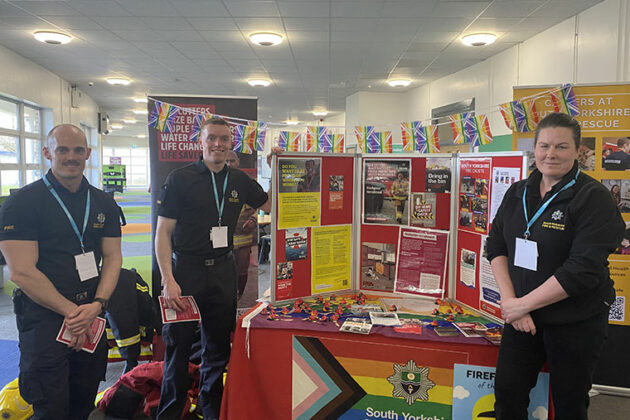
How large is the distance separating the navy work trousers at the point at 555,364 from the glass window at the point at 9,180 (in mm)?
8113

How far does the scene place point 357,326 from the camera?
2018mm

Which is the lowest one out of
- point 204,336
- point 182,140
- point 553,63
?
point 204,336

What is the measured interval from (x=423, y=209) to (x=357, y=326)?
778 millimetres

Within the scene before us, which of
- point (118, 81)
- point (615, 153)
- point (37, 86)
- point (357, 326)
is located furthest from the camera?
point (118, 81)

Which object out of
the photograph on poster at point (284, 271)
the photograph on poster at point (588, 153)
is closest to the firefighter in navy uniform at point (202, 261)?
the photograph on poster at point (284, 271)

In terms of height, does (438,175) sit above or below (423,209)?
above

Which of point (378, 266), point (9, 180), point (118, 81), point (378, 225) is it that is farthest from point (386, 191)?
point (118, 81)

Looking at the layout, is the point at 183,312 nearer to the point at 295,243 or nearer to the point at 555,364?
the point at 295,243

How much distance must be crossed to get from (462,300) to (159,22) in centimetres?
476

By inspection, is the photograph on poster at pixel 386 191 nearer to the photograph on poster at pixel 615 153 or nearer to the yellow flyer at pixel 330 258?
the yellow flyer at pixel 330 258

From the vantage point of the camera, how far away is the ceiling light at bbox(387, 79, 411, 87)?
855 centimetres

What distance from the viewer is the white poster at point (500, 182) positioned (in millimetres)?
1962

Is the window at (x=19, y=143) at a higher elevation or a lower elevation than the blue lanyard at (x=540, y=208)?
higher

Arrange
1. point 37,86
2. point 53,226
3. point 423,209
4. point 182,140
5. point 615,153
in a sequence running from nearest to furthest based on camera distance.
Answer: point 53,226 → point 423,209 → point 615,153 → point 182,140 → point 37,86
